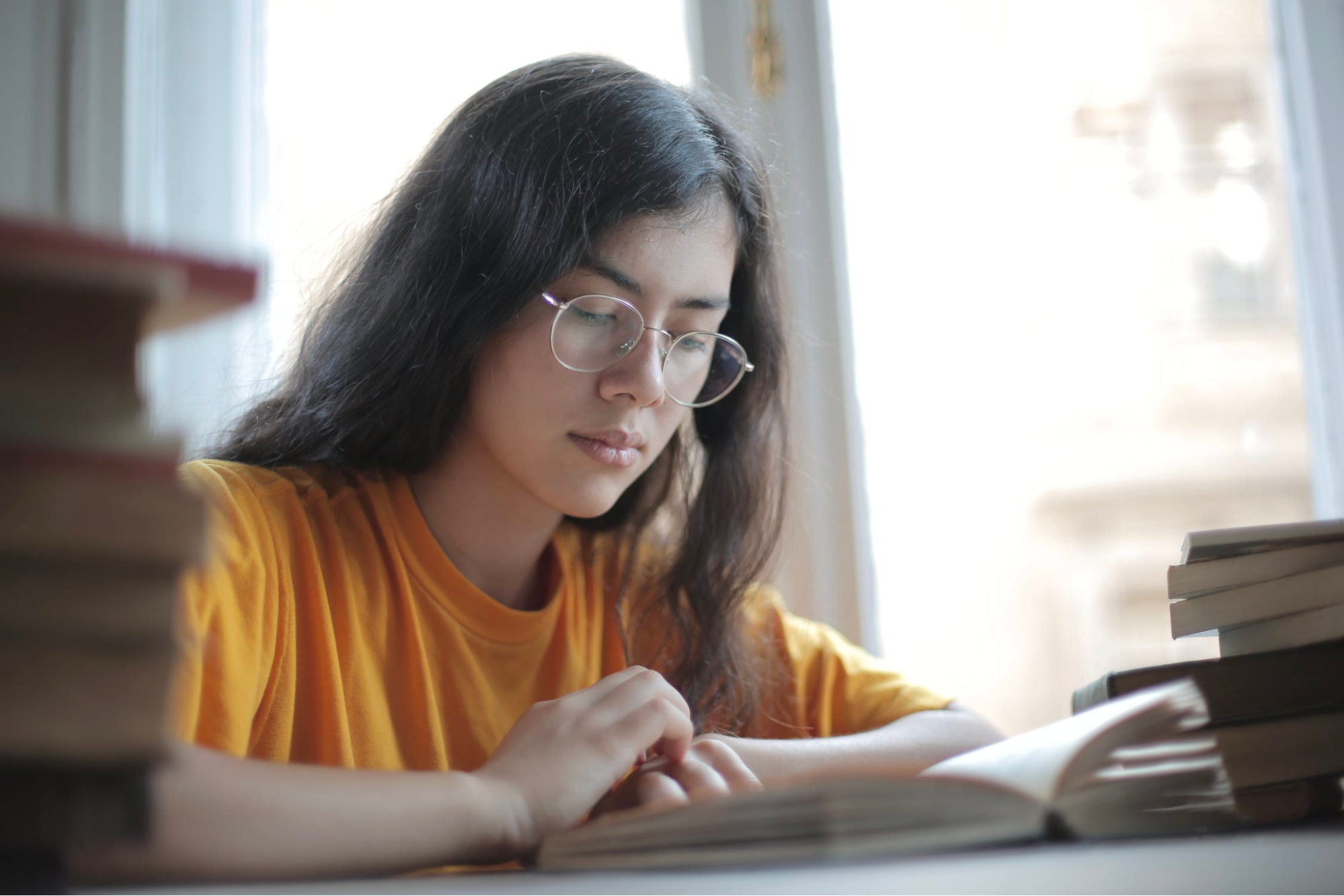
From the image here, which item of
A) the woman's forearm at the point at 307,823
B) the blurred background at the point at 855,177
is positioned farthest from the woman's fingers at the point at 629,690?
the blurred background at the point at 855,177

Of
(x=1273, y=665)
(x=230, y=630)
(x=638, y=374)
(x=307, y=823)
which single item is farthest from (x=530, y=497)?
(x=1273, y=665)

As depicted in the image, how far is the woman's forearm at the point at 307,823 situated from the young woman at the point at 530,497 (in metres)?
0.11

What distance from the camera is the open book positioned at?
1.54 feet

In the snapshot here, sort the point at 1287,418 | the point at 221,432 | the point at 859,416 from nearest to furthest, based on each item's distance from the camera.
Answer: the point at 221,432 < the point at 859,416 < the point at 1287,418

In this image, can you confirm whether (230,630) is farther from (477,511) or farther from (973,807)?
(973,807)

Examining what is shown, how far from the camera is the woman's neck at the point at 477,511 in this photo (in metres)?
1.04

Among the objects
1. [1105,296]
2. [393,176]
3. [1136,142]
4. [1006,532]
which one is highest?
[1136,142]

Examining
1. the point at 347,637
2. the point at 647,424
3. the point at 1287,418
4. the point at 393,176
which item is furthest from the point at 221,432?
the point at 1287,418

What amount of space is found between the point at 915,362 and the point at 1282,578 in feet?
3.11

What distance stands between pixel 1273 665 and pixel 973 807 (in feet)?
0.98

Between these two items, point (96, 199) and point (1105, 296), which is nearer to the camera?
point (96, 199)

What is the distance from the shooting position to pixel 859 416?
1.54m

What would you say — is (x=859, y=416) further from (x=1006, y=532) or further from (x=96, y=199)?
(x=96, y=199)

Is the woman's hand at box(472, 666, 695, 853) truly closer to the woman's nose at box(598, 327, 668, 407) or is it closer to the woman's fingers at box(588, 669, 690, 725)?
the woman's fingers at box(588, 669, 690, 725)
